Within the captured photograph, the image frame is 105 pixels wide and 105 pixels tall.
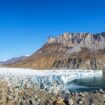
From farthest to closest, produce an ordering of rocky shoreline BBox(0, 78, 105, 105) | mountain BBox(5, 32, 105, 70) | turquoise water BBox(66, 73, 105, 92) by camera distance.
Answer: mountain BBox(5, 32, 105, 70), turquoise water BBox(66, 73, 105, 92), rocky shoreline BBox(0, 78, 105, 105)

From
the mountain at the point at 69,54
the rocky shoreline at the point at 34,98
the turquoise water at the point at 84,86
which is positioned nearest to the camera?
the rocky shoreline at the point at 34,98

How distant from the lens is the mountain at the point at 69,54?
130750 mm

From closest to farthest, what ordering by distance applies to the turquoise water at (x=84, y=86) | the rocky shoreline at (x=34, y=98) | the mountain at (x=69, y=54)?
the rocky shoreline at (x=34, y=98) → the turquoise water at (x=84, y=86) → the mountain at (x=69, y=54)

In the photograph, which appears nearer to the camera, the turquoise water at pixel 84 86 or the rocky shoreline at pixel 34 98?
the rocky shoreline at pixel 34 98

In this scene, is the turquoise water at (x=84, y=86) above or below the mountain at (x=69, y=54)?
below

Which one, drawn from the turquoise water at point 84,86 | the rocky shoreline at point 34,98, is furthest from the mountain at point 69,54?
the rocky shoreline at point 34,98

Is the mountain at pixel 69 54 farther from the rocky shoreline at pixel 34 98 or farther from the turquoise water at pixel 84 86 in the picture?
the rocky shoreline at pixel 34 98

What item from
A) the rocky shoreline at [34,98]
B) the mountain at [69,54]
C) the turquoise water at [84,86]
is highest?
the mountain at [69,54]

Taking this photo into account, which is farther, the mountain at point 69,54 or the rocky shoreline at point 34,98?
the mountain at point 69,54

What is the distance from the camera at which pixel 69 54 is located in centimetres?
15012

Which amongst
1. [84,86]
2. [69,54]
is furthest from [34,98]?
[69,54]

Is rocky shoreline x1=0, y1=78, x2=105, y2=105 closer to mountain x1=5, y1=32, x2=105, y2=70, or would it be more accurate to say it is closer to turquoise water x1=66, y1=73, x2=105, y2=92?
turquoise water x1=66, y1=73, x2=105, y2=92

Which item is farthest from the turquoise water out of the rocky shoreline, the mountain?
the mountain

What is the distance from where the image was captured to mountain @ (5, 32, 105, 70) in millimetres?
130750
